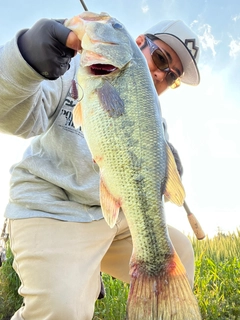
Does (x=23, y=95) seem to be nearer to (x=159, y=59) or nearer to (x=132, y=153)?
(x=132, y=153)

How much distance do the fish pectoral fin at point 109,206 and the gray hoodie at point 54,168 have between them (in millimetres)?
875

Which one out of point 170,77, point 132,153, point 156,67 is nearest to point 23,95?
point 132,153

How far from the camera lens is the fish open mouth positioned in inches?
79.9

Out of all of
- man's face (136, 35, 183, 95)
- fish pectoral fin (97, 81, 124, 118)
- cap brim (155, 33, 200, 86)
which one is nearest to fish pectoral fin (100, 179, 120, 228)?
fish pectoral fin (97, 81, 124, 118)

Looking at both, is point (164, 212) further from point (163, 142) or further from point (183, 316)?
point (183, 316)

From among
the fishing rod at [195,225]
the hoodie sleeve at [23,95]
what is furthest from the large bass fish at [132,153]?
the fishing rod at [195,225]

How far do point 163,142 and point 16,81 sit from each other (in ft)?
2.98

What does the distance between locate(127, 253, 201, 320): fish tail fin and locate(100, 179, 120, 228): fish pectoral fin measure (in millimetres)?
312

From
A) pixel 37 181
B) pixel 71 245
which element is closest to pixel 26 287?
pixel 71 245

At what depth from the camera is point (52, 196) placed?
2848mm

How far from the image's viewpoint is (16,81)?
216cm

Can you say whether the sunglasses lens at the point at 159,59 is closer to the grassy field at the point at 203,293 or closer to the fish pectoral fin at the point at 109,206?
the fish pectoral fin at the point at 109,206

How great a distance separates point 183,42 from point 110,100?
2.16m

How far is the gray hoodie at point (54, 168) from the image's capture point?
273 centimetres
